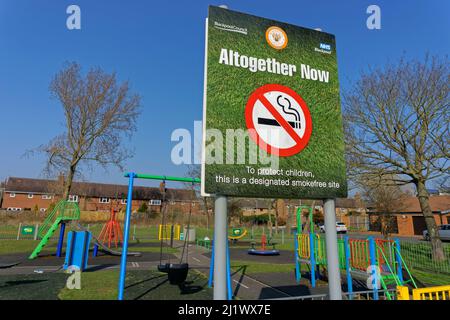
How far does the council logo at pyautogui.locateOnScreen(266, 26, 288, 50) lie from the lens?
11.9 ft

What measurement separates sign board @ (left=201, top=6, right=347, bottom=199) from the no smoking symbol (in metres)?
0.01

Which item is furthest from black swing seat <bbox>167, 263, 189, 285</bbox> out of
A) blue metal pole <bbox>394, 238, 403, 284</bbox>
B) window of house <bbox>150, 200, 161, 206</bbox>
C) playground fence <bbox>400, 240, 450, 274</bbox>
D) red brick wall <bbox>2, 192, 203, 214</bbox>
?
window of house <bbox>150, 200, 161, 206</bbox>

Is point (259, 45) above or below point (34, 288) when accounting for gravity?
above

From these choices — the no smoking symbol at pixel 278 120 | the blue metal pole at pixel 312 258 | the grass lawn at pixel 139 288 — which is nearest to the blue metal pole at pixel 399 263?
the blue metal pole at pixel 312 258

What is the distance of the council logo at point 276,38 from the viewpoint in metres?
→ 3.64

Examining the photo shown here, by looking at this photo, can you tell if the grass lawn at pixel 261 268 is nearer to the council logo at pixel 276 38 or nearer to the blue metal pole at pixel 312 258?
the blue metal pole at pixel 312 258

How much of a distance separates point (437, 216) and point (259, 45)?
4473 centimetres

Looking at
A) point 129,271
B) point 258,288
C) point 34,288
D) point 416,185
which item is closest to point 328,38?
point 258,288

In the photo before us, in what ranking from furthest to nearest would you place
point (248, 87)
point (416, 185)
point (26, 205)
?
point (26, 205) < point (416, 185) < point (248, 87)

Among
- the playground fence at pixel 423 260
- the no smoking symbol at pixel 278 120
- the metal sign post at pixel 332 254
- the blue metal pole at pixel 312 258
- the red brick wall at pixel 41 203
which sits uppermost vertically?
the red brick wall at pixel 41 203

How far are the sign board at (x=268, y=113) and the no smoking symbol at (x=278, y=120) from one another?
0.01 metres

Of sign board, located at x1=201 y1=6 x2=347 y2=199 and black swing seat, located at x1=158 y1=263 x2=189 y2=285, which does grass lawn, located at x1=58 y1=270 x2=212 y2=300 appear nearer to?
black swing seat, located at x1=158 y1=263 x2=189 y2=285

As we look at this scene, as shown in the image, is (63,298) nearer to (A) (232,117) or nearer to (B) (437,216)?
(A) (232,117)

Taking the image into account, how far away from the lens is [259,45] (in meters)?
3.58
